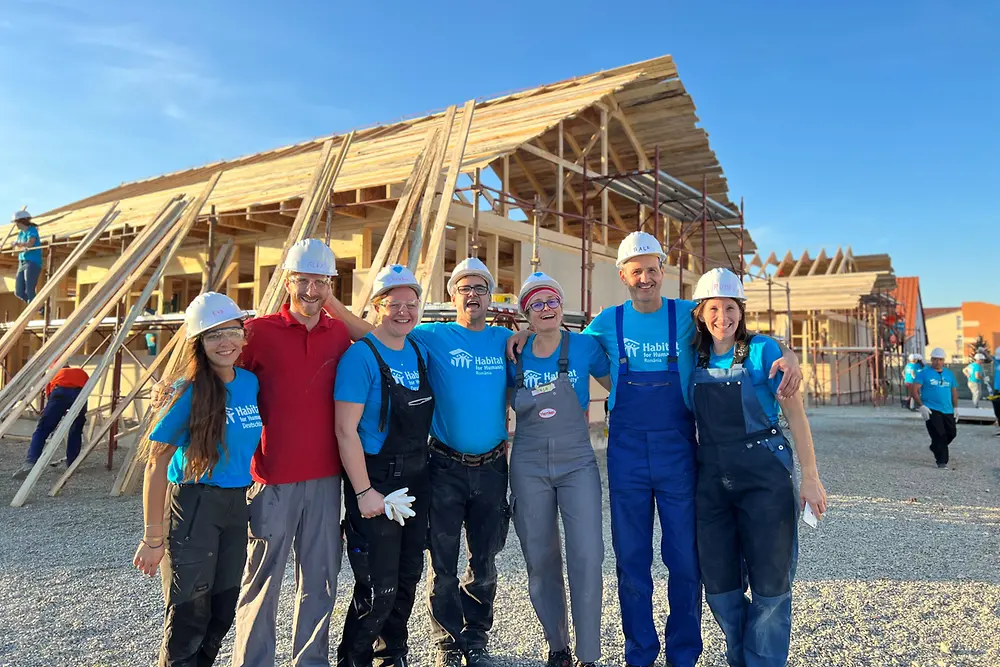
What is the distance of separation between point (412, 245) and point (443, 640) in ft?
17.0

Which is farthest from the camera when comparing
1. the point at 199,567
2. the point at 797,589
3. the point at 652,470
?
the point at 797,589

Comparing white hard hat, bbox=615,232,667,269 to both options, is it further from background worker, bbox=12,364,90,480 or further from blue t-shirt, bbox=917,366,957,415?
blue t-shirt, bbox=917,366,957,415

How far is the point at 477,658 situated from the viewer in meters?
3.23

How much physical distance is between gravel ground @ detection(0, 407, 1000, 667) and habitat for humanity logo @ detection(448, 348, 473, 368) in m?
1.60

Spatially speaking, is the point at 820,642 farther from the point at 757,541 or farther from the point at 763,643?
the point at 757,541

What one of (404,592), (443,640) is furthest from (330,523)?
(443,640)

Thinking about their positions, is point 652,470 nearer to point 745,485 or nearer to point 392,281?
point 745,485

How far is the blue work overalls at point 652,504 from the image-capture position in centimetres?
305

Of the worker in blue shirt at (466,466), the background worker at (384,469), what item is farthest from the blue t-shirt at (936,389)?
the background worker at (384,469)

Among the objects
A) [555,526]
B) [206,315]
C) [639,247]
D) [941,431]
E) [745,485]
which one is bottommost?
[941,431]

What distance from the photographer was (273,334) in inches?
115

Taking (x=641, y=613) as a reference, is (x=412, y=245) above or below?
above

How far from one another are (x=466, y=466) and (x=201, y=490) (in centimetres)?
118

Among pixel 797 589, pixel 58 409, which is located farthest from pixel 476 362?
pixel 58 409
